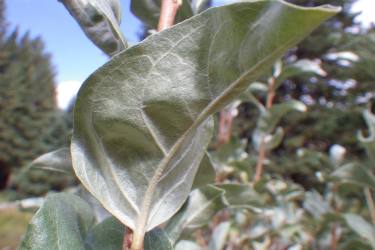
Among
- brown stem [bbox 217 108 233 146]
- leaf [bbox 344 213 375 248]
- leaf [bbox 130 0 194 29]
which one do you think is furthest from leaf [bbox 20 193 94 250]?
brown stem [bbox 217 108 233 146]

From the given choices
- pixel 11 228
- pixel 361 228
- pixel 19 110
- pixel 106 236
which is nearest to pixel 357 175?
pixel 361 228

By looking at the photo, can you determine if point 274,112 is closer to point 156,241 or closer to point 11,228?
point 156,241

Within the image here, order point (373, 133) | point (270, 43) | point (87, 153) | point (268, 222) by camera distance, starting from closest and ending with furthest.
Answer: point (270, 43) < point (87, 153) < point (373, 133) < point (268, 222)

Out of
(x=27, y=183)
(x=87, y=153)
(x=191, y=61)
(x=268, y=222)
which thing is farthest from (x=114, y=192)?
(x=27, y=183)

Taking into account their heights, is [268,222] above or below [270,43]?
below

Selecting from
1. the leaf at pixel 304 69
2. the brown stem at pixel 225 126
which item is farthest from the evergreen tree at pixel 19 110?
the leaf at pixel 304 69

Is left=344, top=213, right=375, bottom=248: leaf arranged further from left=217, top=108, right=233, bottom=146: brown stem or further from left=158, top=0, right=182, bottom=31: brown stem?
left=158, top=0, right=182, bottom=31: brown stem

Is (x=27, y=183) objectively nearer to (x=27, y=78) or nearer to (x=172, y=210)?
(x=27, y=78)
